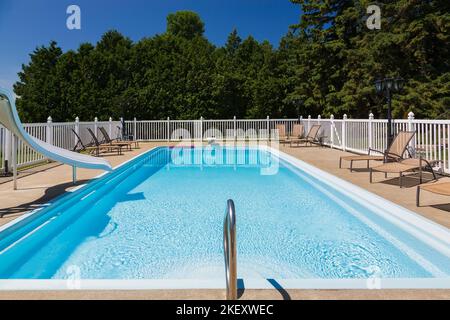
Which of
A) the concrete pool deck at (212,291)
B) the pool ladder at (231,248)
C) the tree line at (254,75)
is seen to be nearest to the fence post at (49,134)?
the concrete pool deck at (212,291)

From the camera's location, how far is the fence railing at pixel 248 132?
25.5 ft

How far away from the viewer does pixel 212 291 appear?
8.54 feet

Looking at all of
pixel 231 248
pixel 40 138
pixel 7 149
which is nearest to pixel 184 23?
pixel 40 138

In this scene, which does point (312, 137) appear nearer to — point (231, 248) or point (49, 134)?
point (49, 134)

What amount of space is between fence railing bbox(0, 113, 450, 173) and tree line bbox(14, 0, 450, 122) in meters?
2.43

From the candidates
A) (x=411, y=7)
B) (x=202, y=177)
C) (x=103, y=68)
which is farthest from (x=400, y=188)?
(x=103, y=68)

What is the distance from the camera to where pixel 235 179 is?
9117 mm

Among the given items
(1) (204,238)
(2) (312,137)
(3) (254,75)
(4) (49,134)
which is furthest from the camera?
(3) (254,75)

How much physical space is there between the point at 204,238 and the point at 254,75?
23426mm

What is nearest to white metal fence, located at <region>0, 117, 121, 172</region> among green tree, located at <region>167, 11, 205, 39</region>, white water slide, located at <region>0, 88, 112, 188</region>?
white water slide, located at <region>0, 88, 112, 188</region>

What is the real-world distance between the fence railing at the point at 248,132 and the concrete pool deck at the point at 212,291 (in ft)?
3.05

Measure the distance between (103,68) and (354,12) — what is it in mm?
15921

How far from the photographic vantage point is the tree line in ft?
66.3

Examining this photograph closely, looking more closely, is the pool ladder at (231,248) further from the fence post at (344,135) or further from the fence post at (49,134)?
the fence post at (344,135)
